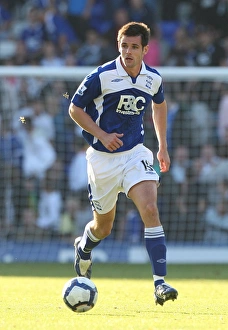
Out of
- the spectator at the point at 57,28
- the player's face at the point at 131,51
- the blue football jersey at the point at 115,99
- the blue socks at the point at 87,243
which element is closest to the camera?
the player's face at the point at 131,51

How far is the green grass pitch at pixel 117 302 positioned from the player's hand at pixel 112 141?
1479mm

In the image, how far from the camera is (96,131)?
23.6 feet

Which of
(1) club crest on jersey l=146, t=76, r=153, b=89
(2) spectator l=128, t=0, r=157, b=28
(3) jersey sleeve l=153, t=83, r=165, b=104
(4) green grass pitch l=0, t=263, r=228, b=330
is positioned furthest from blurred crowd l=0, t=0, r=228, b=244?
(1) club crest on jersey l=146, t=76, r=153, b=89

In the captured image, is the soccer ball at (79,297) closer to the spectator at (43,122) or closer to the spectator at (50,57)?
the spectator at (43,122)

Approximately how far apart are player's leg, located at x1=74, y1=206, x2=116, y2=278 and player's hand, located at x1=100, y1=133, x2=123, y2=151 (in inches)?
35.7

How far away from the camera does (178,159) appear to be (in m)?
14.5

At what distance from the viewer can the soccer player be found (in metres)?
7.16

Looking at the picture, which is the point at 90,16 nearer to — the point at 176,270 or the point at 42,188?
the point at 42,188

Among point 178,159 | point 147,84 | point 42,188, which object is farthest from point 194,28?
point 147,84

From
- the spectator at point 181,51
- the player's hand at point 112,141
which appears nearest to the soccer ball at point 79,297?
the player's hand at point 112,141

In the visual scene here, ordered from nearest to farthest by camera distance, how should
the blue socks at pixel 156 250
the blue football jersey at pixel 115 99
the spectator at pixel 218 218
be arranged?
the blue socks at pixel 156 250
the blue football jersey at pixel 115 99
the spectator at pixel 218 218

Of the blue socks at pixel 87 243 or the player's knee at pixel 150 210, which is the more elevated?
the player's knee at pixel 150 210

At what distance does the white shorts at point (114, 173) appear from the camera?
291 inches

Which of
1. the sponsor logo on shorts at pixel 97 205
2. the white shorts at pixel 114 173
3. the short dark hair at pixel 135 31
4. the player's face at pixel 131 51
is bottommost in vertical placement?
the sponsor logo on shorts at pixel 97 205
